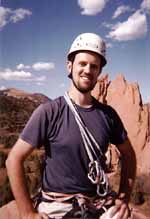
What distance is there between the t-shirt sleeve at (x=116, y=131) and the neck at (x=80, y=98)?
0.08m

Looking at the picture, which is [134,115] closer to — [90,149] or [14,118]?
[14,118]

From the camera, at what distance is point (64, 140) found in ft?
3.54

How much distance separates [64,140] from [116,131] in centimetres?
18

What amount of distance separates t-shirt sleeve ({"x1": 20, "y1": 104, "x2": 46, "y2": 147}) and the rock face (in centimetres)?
217

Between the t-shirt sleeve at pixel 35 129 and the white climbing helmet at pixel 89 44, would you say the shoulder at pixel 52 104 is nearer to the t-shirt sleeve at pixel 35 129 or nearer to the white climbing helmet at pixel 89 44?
the t-shirt sleeve at pixel 35 129

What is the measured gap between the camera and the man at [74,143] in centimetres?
105

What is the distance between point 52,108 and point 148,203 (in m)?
2.93

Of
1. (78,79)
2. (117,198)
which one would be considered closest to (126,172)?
(117,198)

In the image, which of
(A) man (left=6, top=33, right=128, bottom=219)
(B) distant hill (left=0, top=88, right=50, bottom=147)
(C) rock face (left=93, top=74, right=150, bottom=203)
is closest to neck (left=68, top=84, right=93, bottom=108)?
(A) man (left=6, top=33, right=128, bottom=219)

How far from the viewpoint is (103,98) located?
146 inches

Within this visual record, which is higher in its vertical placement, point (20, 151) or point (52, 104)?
point (52, 104)

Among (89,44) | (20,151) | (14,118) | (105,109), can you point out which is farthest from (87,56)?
(14,118)

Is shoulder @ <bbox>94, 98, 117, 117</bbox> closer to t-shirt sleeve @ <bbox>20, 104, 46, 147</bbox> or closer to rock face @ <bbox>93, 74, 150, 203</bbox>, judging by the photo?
t-shirt sleeve @ <bbox>20, 104, 46, 147</bbox>

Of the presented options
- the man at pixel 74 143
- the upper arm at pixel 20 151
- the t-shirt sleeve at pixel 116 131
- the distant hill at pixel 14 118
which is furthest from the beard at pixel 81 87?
the distant hill at pixel 14 118
